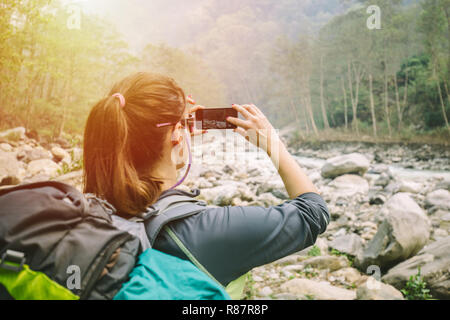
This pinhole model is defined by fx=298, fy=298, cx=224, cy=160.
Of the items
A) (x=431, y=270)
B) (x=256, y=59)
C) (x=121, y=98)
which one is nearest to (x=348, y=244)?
(x=431, y=270)

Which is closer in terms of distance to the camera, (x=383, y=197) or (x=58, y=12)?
(x=58, y=12)

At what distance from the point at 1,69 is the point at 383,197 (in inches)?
142

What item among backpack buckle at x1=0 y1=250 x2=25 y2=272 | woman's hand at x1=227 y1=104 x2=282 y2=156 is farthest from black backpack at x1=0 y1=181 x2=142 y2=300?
woman's hand at x1=227 y1=104 x2=282 y2=156

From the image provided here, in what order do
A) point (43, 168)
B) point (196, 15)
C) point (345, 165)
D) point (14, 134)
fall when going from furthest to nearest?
point (196, 15) < point (345, 165) < point (43, 168) < point (14, 134)

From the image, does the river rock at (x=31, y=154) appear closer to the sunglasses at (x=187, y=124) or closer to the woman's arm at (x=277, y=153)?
the sunglasses at (x=187, y=124)

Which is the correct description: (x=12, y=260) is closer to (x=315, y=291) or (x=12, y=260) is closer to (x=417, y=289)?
(x=315, y=291)

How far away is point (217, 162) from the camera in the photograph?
4.42 m

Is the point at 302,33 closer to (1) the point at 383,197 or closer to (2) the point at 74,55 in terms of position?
(1) the point at 383,197

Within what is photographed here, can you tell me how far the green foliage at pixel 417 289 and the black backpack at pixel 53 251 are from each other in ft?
5.54

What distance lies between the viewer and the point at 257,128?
25.1 inches

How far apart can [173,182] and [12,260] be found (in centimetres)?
35

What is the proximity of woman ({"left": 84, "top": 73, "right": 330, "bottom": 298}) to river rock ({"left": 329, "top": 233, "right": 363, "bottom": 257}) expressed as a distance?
5.92 feet
